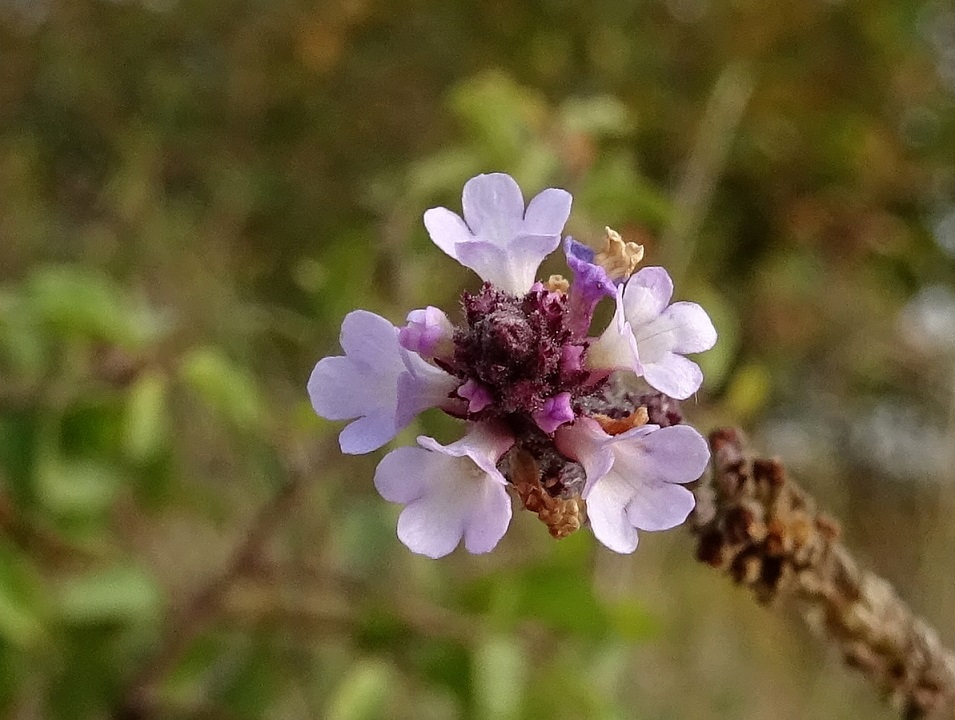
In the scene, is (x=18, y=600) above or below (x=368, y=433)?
below

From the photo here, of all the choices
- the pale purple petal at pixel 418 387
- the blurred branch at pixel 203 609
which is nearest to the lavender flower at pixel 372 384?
the pale purple petal at pixel 418 387

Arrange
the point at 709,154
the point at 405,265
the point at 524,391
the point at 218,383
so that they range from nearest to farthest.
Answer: the point at 524,391 → the point at 218,383 → the point at 405,265 → the point at 709,154

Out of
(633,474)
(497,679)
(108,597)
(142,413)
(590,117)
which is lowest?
(108,597)

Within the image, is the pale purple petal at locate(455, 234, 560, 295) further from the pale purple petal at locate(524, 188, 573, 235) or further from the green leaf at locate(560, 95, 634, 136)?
the green leaf at locate(560, 95, 634, 136)

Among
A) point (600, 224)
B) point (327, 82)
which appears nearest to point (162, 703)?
point (600, 224)

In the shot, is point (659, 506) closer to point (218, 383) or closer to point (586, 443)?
point (586, 443)

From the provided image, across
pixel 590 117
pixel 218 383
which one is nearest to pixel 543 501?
pixel 218 383
